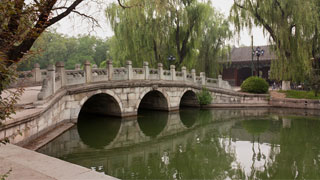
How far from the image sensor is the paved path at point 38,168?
2.87 metres

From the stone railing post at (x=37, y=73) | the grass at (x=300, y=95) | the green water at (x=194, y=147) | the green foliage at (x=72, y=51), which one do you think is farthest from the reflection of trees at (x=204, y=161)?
the green foliage at (x=72, y=51)

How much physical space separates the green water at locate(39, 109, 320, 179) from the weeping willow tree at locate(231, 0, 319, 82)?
481 cm

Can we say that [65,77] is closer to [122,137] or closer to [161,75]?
[122,137]

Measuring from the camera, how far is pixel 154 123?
11.5 metres

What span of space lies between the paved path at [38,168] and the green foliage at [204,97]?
42.8 ft

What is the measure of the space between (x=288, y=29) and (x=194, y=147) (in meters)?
12.3

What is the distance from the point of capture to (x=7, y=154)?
3684 millimetres

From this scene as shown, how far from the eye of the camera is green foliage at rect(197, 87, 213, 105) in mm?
15992

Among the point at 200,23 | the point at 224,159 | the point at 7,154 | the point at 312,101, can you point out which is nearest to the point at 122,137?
the point at 224,159

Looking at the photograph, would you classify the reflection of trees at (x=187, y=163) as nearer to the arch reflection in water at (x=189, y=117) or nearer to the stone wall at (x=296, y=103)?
the arch reflection in water at (x=189, y=117)

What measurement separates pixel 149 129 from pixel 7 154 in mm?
6873

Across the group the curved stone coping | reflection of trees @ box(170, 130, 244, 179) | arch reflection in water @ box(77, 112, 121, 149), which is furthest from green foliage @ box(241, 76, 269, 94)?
reflection of trees @ box(170, 130, 244, 179)

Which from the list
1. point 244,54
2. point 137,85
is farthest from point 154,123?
point 244,54

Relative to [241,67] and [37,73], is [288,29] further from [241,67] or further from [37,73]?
[37,73]
